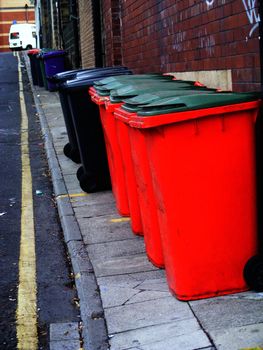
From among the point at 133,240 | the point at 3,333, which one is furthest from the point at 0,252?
the point at 3,333

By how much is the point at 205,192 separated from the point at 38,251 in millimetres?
2242

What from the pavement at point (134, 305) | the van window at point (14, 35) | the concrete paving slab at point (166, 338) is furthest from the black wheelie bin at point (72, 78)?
the van window at point (14, 35)

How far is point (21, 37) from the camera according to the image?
53469 millimetres

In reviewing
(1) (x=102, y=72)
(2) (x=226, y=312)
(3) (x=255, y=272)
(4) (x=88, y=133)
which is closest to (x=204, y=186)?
(3) (x=255, y=272)

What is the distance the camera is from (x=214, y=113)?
4.04 meters

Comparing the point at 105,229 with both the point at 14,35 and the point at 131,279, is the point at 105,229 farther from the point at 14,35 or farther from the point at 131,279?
the point at 14,35

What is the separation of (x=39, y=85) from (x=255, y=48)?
54.9ft

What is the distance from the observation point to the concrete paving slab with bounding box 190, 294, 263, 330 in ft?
12.5

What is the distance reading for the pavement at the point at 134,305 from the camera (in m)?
3.70

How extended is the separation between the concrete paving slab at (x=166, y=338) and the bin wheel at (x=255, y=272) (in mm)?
557

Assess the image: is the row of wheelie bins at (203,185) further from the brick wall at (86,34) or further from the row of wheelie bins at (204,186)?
the brick wall at (86,34)

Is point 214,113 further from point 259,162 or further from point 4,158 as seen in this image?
point 4,158

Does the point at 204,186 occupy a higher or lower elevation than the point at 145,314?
higher

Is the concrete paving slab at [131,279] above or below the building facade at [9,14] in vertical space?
below
